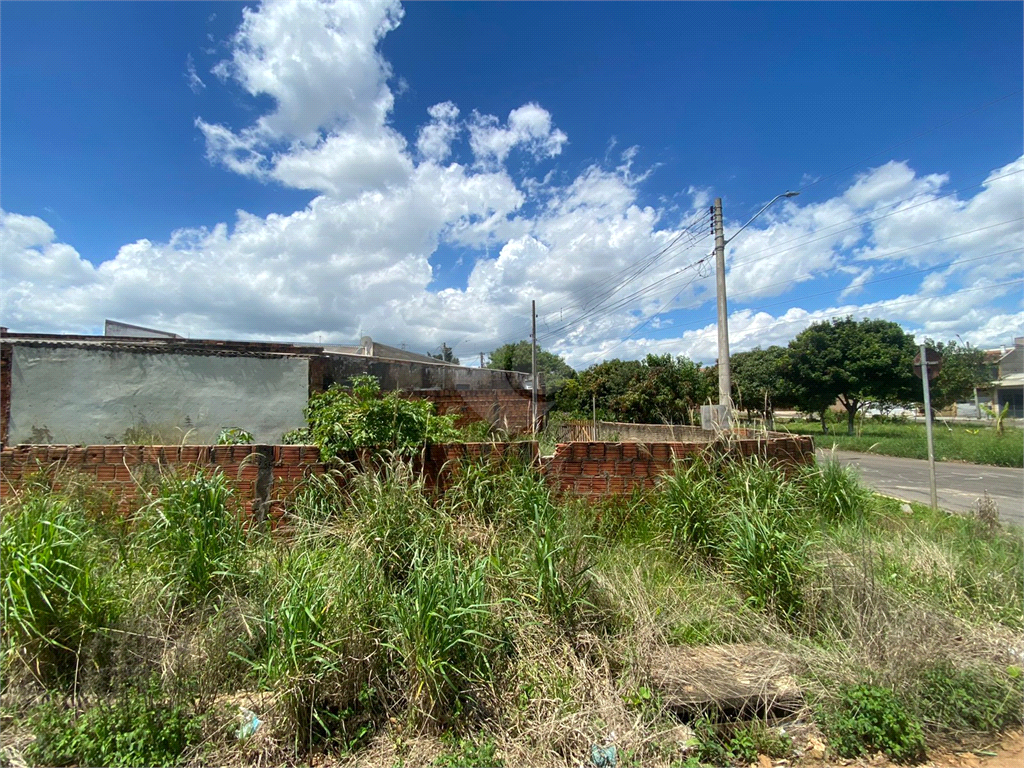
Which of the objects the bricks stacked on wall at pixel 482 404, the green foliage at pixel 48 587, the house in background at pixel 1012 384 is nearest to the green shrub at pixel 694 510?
the green foliage at pixel 48 587

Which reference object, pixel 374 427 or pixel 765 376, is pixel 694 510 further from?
pixel 765 376

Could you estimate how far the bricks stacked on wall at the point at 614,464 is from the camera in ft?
14.8

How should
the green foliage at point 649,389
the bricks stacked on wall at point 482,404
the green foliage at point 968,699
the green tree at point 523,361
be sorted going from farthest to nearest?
the green tree at point 523,361
the green foliage at point 649,389
the bricks stacked on wall at point 482,404
the green foliage at point 968,699

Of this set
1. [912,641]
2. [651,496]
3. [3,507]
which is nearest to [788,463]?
[651,496]

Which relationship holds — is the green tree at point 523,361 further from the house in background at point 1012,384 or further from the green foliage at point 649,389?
the house in background at point 1012,384

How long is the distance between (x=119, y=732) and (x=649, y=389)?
1765 centimetres

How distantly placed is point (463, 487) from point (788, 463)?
3472 mm

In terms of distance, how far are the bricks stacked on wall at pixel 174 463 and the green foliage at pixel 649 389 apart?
1443 cm

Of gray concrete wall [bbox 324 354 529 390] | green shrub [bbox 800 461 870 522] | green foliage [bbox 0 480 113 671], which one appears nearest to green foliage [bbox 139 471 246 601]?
green foliage [bbox 0 480 113 671]

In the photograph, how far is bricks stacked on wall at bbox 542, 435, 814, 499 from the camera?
4.50 metres

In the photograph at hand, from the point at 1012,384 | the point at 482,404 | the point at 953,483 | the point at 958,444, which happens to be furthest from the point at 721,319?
the point at 1012,384

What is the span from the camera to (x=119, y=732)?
2.21 metres

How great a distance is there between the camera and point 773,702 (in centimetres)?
255

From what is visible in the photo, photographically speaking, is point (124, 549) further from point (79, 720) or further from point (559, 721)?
point (559, 721)
